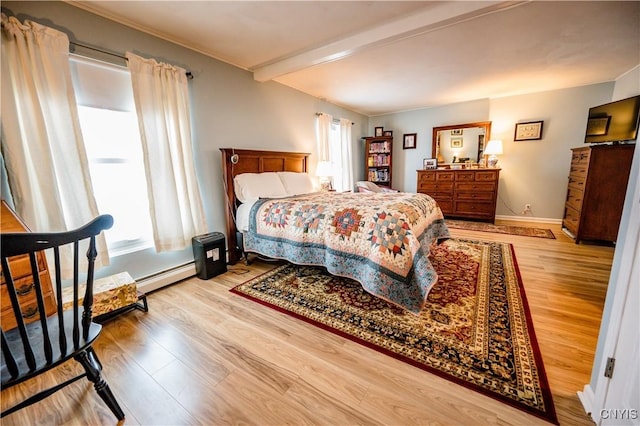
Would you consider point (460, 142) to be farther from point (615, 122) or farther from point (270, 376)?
point (270, 376)

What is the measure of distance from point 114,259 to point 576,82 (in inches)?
253

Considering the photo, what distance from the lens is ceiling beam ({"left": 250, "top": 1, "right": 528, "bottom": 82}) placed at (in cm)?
189

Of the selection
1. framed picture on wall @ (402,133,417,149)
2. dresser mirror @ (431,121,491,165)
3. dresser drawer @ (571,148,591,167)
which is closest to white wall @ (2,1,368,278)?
framed picture on wall @ (402,133,417,149)

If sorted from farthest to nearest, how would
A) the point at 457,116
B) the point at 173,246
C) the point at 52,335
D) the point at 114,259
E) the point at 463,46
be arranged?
the point at 457,116 → the point at 463,46 → the point at 173,246 → the point at 114,259 → the point at 52,335

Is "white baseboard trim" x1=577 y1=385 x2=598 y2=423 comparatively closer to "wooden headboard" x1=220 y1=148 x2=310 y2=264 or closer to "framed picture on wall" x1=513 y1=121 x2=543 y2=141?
"wooden headboard" x1=220 y1=148 x2=310 y2=264

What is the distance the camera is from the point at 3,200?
5.01ft

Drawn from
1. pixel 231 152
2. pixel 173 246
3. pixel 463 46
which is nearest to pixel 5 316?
pixel 173 246

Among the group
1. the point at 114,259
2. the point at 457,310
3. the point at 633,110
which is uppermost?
the point at 633,110

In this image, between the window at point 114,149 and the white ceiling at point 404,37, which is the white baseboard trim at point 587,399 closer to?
the white ceiling at point 404,37

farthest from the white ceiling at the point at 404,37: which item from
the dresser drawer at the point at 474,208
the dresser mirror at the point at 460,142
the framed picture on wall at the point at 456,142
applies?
the dresser drawer at the point at 474,208

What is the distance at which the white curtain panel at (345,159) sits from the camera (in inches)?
199

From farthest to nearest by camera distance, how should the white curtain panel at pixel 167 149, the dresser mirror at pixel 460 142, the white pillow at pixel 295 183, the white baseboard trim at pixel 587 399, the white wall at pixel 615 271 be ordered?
the dresser mirror at pixel 460 142 → the white pillow at pixel 295 183 → the white curtain panel at pixel 167 149 → the white baseboard trim at pixel 587 399 → the white wall at pixel 615 271

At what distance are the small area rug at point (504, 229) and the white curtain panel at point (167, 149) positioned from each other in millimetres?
4084

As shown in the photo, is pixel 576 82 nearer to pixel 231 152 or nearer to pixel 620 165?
pixel 620 165
